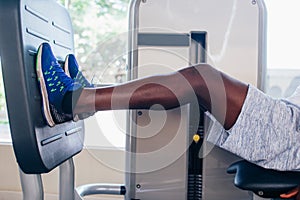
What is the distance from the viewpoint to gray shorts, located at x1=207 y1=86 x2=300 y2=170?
98 cm

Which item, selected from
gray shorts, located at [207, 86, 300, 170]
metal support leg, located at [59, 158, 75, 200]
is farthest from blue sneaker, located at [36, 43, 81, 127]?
gray shorts, located at [207, 86, 300, 170]

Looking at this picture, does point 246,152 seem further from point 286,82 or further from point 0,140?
point 0,140

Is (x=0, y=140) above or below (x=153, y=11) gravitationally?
A: below

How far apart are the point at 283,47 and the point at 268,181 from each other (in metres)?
1.33

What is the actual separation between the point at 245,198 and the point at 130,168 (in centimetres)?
50

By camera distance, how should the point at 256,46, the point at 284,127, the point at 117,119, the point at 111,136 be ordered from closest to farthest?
1. the point at 284,127
2. the point at 256,46
3. the point at 117,119
4. the point at 111,136

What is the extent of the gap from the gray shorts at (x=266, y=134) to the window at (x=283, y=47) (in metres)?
1.06

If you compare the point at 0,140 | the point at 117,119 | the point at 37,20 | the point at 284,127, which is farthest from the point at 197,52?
the point at 0,140

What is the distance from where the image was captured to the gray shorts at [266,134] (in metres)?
0.98

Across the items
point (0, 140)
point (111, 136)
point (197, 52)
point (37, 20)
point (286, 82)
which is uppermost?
point (37, 20)

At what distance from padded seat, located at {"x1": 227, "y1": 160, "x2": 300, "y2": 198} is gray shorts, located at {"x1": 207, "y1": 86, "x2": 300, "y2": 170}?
0.05 m

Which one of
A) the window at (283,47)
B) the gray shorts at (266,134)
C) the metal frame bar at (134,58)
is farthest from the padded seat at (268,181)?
the window at (283,47)

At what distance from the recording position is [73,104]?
105 cm

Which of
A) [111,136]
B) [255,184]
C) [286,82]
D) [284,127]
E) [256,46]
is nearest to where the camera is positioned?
[255,184]
